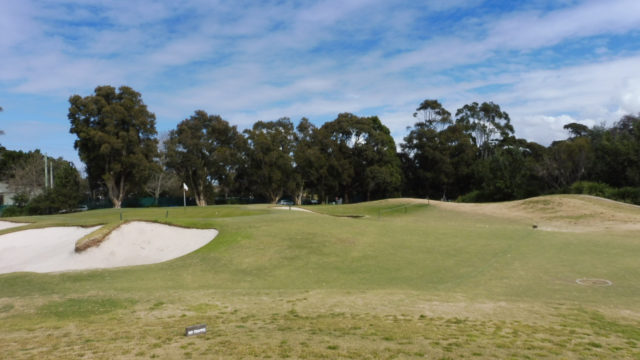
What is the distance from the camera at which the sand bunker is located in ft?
56.6

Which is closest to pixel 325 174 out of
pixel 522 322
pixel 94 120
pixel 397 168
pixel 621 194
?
pixel 397 168

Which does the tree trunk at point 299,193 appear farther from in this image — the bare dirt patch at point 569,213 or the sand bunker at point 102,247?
the sand bunker at point 102,247

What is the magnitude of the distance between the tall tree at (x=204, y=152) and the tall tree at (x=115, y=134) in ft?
15.2

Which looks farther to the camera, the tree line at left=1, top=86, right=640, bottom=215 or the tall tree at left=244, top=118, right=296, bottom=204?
the tall tree at left=244, top=118, right=296, bottom=204

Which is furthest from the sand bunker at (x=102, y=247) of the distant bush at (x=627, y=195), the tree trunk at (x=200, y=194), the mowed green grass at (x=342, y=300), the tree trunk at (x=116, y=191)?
the tree trunk at (x=200, y=194)

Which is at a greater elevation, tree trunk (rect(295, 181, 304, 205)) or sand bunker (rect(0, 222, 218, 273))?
tree trunk (rect(295, 181, 304, 205))

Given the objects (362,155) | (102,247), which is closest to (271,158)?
(362,155)

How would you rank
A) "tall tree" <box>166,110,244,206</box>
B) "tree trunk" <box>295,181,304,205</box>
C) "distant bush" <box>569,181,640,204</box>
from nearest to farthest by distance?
"distant bush" <box>569,181,640,204</box> → "tall tree" <box>166,110,244,206</box> → "tree trunk" <box>295,181,304,205</box>

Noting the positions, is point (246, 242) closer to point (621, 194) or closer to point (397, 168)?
point (621, 194)

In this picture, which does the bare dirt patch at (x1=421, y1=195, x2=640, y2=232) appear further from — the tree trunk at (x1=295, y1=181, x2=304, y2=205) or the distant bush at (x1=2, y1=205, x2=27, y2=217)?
the distant bush at (x1=2, y1=205, x2=27, y2=217)

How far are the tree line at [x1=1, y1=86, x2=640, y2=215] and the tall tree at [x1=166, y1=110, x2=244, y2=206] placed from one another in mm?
160

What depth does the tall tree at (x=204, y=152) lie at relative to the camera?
6278 centimetres

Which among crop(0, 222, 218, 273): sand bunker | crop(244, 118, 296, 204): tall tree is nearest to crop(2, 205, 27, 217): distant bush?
crop(244, 118, 296, 204): tall tree

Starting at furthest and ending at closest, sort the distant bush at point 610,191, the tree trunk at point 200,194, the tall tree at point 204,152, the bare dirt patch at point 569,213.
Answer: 1. the tree trunk at point 200,194
2. the tall tree at point 204,152
3. the distant bush at point 610,191
4. the bare dirt patch at point 569,213
